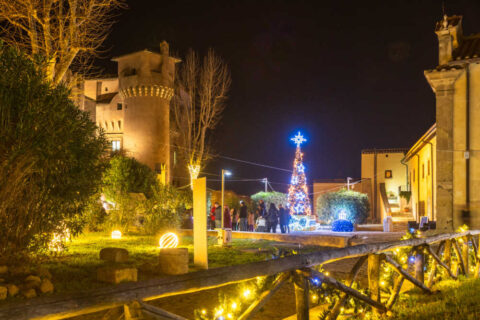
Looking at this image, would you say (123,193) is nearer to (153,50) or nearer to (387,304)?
(387,304)

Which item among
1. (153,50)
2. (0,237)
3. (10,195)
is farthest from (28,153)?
(153,50)

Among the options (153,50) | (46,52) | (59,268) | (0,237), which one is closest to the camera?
(0,237)

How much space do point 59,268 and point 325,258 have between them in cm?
728

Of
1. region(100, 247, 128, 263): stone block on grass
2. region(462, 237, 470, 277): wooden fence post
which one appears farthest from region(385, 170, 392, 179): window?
region(100, 247, 128, 263): stone block on grass

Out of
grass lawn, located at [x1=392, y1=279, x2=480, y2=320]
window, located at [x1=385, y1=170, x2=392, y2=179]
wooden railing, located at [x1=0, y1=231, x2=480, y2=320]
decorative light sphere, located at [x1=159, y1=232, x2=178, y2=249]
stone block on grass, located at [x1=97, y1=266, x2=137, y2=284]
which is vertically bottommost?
decorative light sphere, located at [x1=159, y1=232, x2=178, y2=249]

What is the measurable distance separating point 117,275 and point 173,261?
1.46m

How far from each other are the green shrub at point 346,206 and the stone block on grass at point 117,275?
76.7ft

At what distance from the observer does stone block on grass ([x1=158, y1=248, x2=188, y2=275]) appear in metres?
8.76

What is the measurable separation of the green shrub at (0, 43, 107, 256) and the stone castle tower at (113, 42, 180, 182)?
97.2 ft

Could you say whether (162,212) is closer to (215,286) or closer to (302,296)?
(302,296)

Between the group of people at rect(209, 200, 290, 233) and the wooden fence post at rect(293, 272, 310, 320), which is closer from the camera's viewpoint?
the wooden fence post at rect(293, 272, 310, 320)

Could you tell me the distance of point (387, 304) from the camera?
5.37 m

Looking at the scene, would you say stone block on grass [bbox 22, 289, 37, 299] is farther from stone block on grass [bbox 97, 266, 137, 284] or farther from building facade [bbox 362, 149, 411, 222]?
building facade [bbox 362, 149, 411, 222]

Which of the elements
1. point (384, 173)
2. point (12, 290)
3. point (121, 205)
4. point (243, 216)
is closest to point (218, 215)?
point (243, 216)
